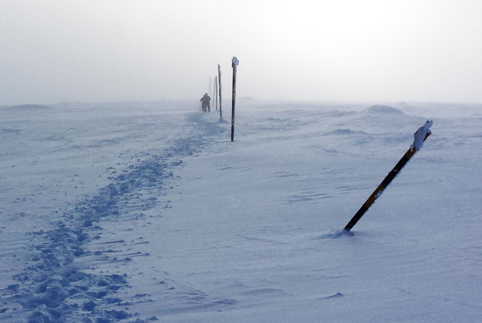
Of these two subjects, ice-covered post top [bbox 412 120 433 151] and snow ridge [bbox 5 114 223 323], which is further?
ice-covered post top [bbox 412 120 433 151]

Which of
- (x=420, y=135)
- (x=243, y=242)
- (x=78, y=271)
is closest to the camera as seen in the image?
(x=420, y=135)

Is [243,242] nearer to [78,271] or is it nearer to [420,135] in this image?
[78,271]

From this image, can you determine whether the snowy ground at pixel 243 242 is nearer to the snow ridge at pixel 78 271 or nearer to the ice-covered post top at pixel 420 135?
the snow ridge at pixel 78 271

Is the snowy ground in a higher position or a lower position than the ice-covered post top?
lower

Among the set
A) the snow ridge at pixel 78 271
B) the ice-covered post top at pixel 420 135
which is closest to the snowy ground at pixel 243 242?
the snow ridge at pixel 78 271

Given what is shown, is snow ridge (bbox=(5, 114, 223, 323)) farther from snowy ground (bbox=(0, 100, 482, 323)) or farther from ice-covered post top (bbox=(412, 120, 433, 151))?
ice-covered post top (bbox=(412, 120, 433, 151))

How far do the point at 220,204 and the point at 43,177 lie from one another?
4.33m

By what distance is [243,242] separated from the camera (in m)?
4.08

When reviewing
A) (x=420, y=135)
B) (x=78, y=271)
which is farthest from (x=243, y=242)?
(x=420, y=135)

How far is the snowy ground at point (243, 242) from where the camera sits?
2.78 metres

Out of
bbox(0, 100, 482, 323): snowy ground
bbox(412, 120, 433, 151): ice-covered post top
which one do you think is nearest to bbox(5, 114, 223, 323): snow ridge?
bbox(0, 100, 482, 323): snowy ground

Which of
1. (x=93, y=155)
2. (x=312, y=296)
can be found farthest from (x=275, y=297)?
(x=93, y=155)

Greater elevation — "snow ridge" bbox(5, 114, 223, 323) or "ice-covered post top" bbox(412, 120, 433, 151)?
"ice-covered post top" bbox(412, 120, 433, 151)

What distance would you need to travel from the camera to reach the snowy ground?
2.78 metres
